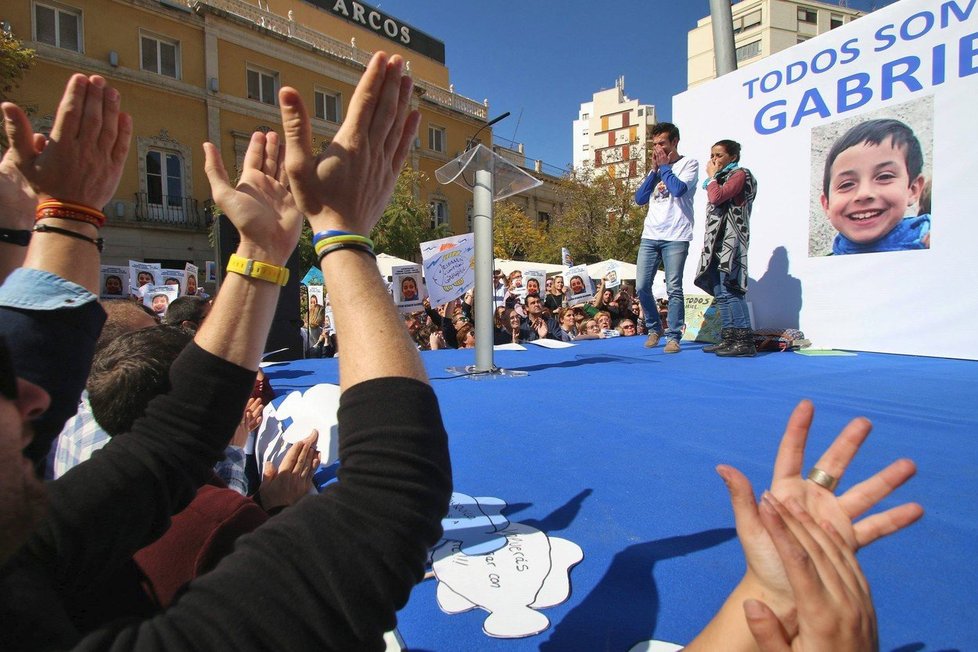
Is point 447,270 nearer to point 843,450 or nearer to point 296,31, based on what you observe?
point 843,450

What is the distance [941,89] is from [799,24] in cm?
4937

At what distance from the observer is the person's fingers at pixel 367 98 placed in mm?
785

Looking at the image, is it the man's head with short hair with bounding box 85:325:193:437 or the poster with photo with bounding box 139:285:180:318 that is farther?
the poster with photo with bounding box 139:285:180:318

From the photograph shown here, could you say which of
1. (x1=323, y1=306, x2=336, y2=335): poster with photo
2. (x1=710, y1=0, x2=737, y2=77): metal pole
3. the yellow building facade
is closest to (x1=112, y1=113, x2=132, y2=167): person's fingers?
(x1=710, y1=0, x2=737, y2=77): metal pole

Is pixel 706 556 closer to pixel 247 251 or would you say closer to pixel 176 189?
pixel 247 251

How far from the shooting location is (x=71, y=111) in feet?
3.72

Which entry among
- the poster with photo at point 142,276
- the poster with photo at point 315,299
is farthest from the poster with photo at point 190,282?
the poster with photo at point 315,299

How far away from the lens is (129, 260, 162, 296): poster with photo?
8.77 m

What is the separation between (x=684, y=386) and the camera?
124 inches

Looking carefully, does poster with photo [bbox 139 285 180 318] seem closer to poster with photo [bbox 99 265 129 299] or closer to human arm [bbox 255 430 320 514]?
poster with photo [bbox 99 265 129 299]

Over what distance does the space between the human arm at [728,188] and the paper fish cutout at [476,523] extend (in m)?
3.45

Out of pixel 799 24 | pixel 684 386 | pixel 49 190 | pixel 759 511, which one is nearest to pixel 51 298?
pixel 49 190

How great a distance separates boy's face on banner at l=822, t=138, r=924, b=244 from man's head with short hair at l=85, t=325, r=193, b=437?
4.86 metres

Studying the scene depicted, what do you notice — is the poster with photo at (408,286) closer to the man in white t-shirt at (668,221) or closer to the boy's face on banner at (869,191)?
the man in white t-shirt at (668,221)
